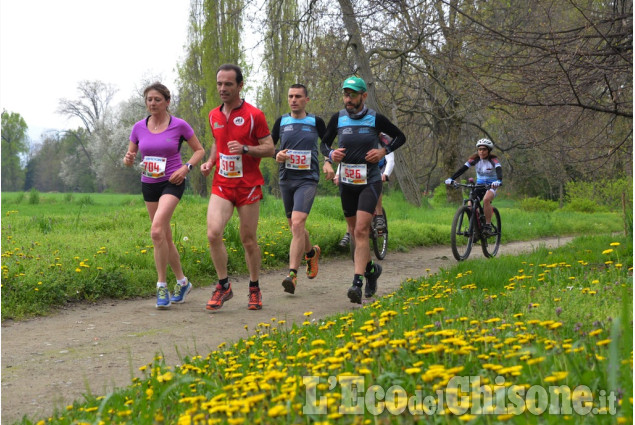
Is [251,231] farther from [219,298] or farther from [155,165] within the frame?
[155,165]

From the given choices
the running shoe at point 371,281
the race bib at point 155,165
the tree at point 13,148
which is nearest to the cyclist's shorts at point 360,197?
the running shoe at point 371,281

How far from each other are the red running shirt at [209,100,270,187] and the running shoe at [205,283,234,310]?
1.04 metres

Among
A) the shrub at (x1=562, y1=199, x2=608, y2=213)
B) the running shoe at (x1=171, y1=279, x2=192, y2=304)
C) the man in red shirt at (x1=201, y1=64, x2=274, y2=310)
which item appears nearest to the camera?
the man in red shirt at (x1=201, y1=64, x2=274, y2=310)

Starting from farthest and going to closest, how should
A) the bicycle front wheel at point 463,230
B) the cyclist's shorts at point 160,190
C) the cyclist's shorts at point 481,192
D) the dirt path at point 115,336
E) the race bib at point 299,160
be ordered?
the cyclist's shorts at point 481,192
the bicycle front wheel at point 463,230
the race bib at point 299,160
the cyclist's shorts at point 160,190
the dirt path at point 115,336

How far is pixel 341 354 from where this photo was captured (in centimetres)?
333

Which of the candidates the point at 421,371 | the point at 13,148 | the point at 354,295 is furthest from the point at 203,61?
the point at 13,148

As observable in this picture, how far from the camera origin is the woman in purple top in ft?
22.5

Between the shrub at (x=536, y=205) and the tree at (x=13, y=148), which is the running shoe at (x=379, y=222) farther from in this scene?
the tree at (x=13, y=148)

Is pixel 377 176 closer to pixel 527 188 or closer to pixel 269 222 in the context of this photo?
pixel 269 222

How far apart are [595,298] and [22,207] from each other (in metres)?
20.5

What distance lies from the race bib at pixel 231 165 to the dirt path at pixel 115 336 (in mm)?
1317

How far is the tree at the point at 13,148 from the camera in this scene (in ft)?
277

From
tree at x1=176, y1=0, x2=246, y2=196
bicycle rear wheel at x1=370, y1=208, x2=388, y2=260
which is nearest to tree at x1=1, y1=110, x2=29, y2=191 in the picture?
tree at x1=176, y1=0, x2=246, y2=196

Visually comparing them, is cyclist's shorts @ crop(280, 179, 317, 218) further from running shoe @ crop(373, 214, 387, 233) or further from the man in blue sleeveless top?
running shoe @ crop(373, 214, 387, 233)
